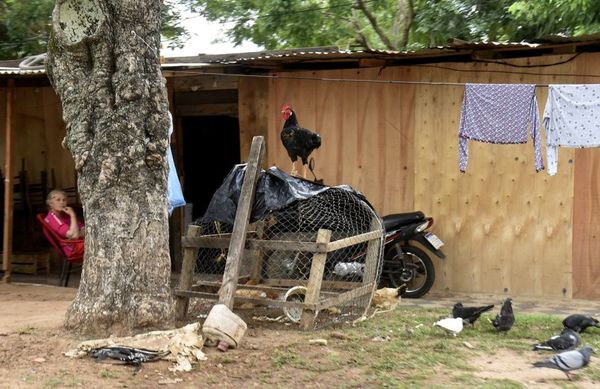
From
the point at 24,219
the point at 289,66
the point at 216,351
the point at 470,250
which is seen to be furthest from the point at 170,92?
the point at 216,351

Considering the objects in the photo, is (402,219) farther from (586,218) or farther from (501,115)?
(586,218)

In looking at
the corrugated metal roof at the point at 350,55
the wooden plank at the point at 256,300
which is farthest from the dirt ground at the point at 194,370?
the corrugated metal roof at the point at 350,55

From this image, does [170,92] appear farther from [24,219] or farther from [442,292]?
[442,292]

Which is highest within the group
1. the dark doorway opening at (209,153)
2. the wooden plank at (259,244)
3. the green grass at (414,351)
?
the dark doorway opening at (209,153)

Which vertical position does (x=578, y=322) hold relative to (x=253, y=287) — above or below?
below

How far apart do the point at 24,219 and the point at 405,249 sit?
20.8ft

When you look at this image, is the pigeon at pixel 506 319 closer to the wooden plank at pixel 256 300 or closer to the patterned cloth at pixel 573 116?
the wooden plank at pixel 256 300

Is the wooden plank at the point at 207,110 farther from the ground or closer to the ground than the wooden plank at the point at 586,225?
farther from the ground

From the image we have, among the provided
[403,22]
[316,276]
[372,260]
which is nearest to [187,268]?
[316,276]

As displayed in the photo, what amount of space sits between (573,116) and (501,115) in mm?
731

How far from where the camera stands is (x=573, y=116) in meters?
7.25

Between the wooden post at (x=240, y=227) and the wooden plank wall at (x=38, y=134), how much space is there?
205 inches

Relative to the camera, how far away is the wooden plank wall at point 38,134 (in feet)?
35.3

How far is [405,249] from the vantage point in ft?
27.6
